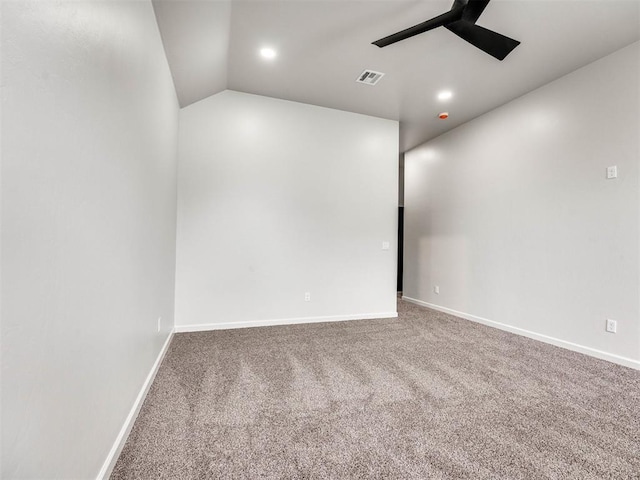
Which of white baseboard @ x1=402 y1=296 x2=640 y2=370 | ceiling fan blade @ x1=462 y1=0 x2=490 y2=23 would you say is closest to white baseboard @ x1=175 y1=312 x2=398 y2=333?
white baseboard @ x1=402 y1=296 x2=640 y2=370

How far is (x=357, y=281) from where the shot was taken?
13.3ft

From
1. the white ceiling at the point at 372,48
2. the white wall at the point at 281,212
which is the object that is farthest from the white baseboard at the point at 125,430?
the white ceiling at the point at 372,48

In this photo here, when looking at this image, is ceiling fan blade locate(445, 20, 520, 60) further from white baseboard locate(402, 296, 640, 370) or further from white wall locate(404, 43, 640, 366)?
Result: white baseboard locate(402, 296, 640, 370)

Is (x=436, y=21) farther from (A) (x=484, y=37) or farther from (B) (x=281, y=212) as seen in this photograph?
(B) (x=281, y=212)

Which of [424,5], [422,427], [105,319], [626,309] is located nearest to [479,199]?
[626,309]

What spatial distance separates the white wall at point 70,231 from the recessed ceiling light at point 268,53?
3.64 ft

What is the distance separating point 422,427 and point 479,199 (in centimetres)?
327

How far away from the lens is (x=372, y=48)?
2.70m

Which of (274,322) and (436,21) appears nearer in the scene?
(436,21)

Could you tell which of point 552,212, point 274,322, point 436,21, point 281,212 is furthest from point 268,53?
point 552,212

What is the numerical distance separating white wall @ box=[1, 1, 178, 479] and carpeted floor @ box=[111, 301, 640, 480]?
0.38 meters

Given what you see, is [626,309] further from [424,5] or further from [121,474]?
[121,474]

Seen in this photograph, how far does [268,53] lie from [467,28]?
1.69 metres

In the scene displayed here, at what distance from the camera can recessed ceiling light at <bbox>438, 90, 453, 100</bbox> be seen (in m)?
3.47
